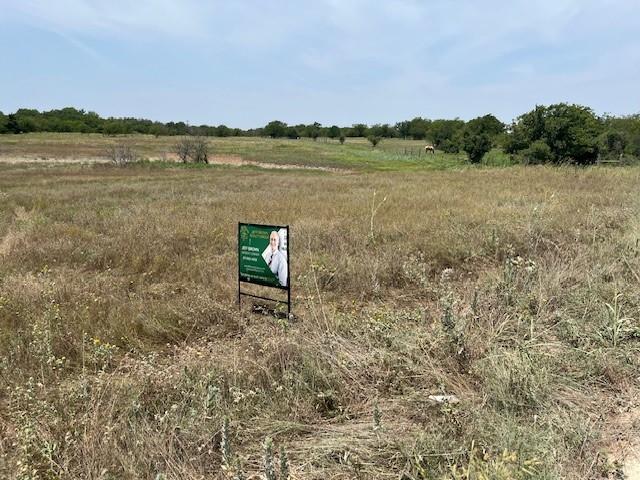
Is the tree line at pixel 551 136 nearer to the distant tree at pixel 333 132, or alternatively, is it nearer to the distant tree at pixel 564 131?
the distant tree at pixel 564 131

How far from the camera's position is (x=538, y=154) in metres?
41.4

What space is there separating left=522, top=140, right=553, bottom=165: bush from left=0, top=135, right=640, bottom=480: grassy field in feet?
124

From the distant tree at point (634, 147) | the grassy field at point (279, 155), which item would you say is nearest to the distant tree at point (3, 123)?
the grassy field at point (279, 155)

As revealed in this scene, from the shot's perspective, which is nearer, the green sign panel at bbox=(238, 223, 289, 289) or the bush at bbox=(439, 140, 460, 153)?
the green sign panel at bbox=(238, 223, 289, 289)

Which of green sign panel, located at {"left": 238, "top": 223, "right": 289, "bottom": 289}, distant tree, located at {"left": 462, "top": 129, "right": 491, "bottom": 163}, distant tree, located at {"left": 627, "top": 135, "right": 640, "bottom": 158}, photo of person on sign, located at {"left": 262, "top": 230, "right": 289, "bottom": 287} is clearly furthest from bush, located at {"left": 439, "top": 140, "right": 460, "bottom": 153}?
photo of person on sign, located at {"left": 262, "top": 230, "right": 289, "bottom": 287}

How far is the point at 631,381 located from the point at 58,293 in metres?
5.56

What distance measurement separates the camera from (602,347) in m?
3.55

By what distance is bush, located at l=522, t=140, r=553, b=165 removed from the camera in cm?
4109

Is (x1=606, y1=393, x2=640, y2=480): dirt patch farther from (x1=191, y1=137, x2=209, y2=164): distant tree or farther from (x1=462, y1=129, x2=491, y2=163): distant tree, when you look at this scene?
(x1=462, y1=129, x2=491, y2=163): distant tree

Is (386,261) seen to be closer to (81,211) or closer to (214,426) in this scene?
(214,426)

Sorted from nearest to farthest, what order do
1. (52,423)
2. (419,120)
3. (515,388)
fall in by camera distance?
(52,423) < (515,388) < (419,120)

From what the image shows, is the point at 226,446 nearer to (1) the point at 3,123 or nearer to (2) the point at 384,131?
(1) the point at 3,123

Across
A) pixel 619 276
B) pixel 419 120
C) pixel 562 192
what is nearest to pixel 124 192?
pixel 562 192

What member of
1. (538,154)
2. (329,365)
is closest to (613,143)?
(538,154)
